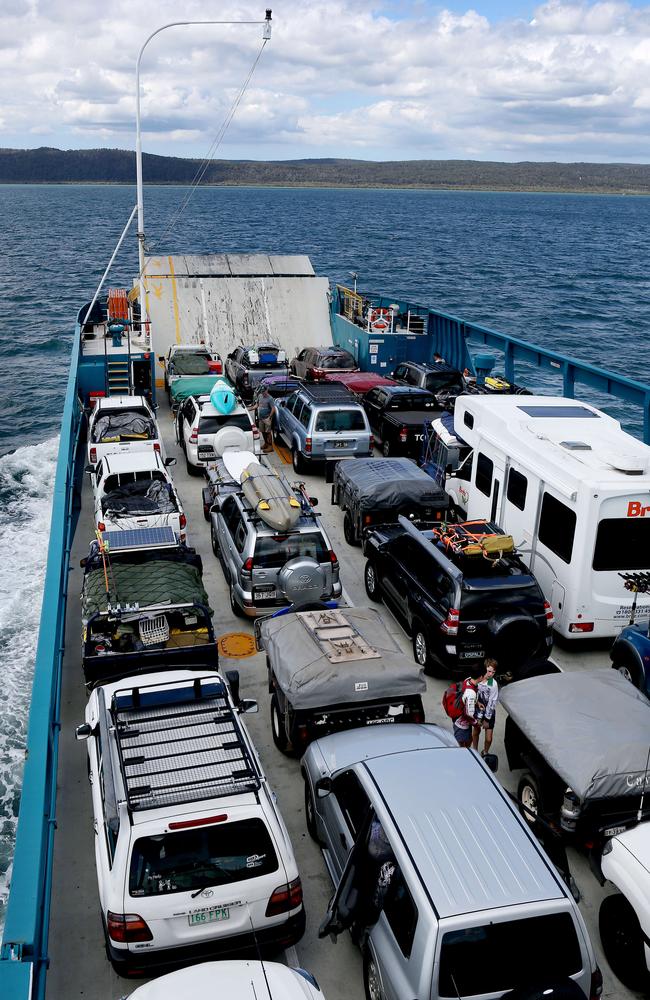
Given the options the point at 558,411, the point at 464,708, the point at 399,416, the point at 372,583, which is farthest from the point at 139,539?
the point at 399,416

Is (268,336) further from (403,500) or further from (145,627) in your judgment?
(145,627)

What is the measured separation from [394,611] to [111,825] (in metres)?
6.68

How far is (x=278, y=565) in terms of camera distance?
12383 mm

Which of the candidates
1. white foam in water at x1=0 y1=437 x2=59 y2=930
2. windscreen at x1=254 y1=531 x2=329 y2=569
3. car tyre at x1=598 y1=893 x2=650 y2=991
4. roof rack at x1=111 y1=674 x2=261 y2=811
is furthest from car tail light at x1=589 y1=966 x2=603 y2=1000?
windscreen at x1=254 y1=531 x2=329 y2=569

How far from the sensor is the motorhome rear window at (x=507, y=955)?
5.73 meters

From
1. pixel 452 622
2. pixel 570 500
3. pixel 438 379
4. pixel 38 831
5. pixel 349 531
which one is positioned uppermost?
pixel 570 500

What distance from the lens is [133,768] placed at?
727 cm

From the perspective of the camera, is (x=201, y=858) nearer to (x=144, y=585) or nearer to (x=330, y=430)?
(x=144, y=585)

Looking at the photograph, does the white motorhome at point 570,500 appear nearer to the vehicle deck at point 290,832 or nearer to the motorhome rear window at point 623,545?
the motorhome rear window at point 623,545

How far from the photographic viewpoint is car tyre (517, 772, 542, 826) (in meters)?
8.25

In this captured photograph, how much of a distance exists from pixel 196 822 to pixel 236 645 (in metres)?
5.61

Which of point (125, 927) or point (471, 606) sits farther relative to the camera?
point (471, 606)

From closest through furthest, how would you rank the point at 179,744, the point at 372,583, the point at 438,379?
the point at 179,744, the point at 372,583, the point at 438,379

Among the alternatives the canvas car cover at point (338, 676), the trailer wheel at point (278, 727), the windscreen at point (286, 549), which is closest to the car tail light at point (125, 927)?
the canvas car cover at point (338, 676)
